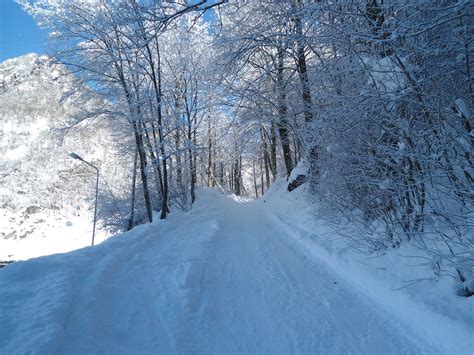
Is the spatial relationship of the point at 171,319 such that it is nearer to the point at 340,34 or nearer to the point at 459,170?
the point at 459,170

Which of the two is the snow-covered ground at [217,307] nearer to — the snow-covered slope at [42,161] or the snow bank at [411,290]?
the snow bank at [411,290]

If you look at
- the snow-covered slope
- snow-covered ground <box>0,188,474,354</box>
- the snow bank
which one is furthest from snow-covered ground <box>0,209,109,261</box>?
the snow bank

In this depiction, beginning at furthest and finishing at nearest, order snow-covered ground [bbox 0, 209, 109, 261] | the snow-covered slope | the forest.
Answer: snow-covered ground [bbox 0, 209, 109, 261] → the snow-covered slope → the forest

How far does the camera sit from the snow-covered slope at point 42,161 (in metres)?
13.6

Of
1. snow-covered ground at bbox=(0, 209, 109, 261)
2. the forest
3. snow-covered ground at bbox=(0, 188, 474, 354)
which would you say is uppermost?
the forest

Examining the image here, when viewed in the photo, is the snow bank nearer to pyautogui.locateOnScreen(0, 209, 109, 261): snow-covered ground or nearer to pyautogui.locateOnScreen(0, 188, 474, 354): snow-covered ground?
pyautogui.locateOnScreen(0, 188, 474, 354): snow-covered ground

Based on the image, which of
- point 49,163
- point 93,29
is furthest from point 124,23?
point 49,163

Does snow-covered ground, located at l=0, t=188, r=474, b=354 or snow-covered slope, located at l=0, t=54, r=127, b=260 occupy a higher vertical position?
snow-covered slope, located at l=0, t=54, r=127, b=260

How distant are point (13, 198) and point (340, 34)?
164ft

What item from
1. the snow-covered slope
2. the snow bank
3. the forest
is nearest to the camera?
the snow bank

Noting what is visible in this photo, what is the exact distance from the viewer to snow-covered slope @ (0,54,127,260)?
1355 cm

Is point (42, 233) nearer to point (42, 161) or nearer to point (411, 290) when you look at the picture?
point (42, 161)

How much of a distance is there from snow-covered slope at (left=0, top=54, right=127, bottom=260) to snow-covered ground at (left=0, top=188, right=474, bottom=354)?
1051cm

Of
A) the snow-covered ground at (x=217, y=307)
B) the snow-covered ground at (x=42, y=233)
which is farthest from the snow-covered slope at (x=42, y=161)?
the snow-covered ground at (x=217, y=307)
